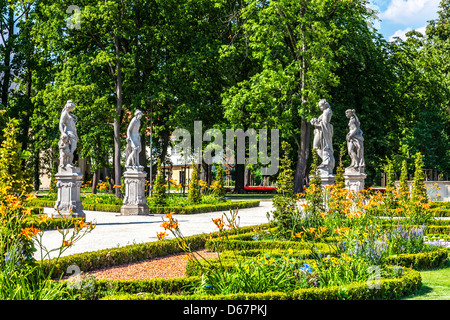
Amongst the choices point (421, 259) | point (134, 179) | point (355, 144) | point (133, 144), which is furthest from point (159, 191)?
point (421, 259)

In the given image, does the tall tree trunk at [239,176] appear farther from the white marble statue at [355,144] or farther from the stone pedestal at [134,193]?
the white marble statue at [355,144]

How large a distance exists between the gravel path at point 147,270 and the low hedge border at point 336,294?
1.96 metres

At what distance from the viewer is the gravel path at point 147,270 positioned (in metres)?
7.39

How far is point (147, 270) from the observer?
7.90 meters

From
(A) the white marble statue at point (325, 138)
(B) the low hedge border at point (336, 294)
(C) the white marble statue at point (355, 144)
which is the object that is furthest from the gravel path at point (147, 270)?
(C) the white marble statue at point (355, 144)

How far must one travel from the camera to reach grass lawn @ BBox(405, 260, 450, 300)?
5953 mm

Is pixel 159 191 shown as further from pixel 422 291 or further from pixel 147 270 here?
pixel 422 291

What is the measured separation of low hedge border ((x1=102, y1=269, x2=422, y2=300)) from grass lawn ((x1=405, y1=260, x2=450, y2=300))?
0.14 meters

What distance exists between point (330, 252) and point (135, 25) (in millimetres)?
21559

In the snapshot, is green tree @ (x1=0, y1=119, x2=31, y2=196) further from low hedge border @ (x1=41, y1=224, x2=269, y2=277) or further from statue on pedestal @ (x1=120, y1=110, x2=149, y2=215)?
statue on pedestal @ (x1=120, y1=110, x2=149, y2=215)

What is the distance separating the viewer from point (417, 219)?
1130 centimetres

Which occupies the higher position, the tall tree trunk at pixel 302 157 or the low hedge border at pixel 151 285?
the tall tree trunk at pixel 302 157

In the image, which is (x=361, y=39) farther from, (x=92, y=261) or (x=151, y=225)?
(x=92, y=261)
